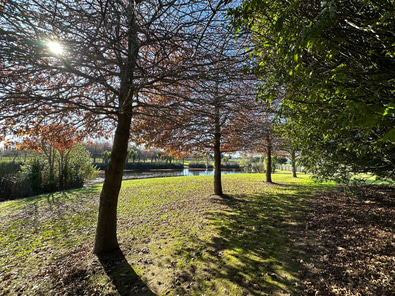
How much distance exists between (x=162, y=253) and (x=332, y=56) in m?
5.28

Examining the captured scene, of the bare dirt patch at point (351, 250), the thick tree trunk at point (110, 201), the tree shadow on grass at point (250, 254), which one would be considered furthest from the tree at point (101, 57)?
the bare dirt patch at point (351, 250)

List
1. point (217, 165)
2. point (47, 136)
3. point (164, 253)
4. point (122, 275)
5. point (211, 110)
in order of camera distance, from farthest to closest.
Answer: point (217, 165)
point (47, 136)
point (211, 110)
point (164, 253)
point (122, 275)

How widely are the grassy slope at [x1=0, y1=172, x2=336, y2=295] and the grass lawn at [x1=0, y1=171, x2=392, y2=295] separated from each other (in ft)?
0.07

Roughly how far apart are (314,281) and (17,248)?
754cm

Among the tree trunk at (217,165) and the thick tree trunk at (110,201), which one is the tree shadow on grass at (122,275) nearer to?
the thick tree trunk at (110,201)

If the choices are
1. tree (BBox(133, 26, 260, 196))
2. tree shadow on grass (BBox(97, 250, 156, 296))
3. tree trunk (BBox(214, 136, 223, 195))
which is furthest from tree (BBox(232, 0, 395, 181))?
tree trunk (BBox(214, 136, 223, 195))

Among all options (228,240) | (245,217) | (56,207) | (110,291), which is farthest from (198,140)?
(56,207)

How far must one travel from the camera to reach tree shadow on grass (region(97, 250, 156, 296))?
334cm

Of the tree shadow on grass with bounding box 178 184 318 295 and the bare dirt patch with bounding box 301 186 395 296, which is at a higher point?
the bare dirt patch with bounding box 301 186 395 296

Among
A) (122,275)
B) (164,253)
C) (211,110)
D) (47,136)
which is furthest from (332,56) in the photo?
(47,136)

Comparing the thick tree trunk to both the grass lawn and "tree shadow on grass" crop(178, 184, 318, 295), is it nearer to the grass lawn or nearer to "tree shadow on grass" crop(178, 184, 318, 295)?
the grass lawn

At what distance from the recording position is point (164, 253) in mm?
4508

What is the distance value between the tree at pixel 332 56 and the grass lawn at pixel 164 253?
2.93 metres

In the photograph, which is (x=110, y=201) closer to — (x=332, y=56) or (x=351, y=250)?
(x=332, y=56)
